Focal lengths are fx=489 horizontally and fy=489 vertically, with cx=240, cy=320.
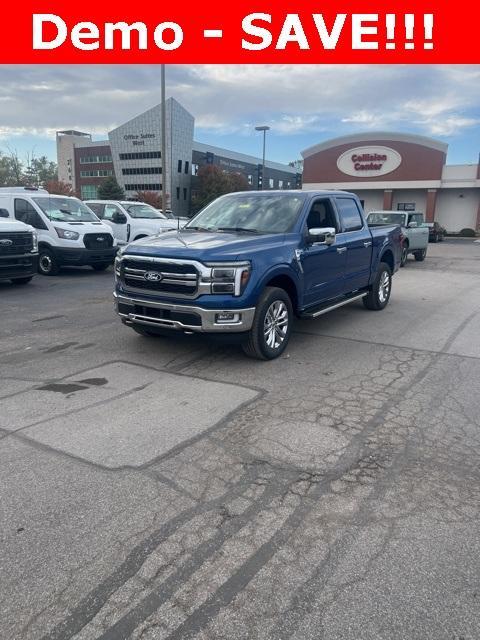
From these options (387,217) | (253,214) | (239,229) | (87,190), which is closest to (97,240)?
(253,214)

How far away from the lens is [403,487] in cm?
318

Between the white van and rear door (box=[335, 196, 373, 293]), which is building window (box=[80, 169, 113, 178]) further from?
rear door (box=[335, 196, 373, 293])

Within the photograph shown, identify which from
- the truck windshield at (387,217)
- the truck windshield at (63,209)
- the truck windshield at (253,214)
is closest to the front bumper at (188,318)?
the truck windshield at (253,214)

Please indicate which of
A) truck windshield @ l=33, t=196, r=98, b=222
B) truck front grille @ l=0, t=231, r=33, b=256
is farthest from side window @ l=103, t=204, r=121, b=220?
truck front grille @ l=0, t=231, r=33, b=256

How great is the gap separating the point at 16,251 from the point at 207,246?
6.86 metres

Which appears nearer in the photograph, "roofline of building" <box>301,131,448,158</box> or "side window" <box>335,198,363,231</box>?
"side window" <box>335,198,363,231</box>

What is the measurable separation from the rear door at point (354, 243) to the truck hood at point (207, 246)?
1.82 m

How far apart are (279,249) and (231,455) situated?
289 centimetres

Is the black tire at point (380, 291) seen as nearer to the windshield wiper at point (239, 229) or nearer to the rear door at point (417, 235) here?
the windshield wiper at point (239, 229)

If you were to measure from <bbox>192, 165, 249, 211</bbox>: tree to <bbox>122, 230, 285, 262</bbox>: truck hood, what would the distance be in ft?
194

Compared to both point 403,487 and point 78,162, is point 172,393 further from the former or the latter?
point 78,162

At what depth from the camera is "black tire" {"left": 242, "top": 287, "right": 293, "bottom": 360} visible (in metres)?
5.46

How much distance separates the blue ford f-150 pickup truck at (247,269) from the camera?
5.21m

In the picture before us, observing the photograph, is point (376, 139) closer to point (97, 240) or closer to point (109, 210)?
point (109, 210)
